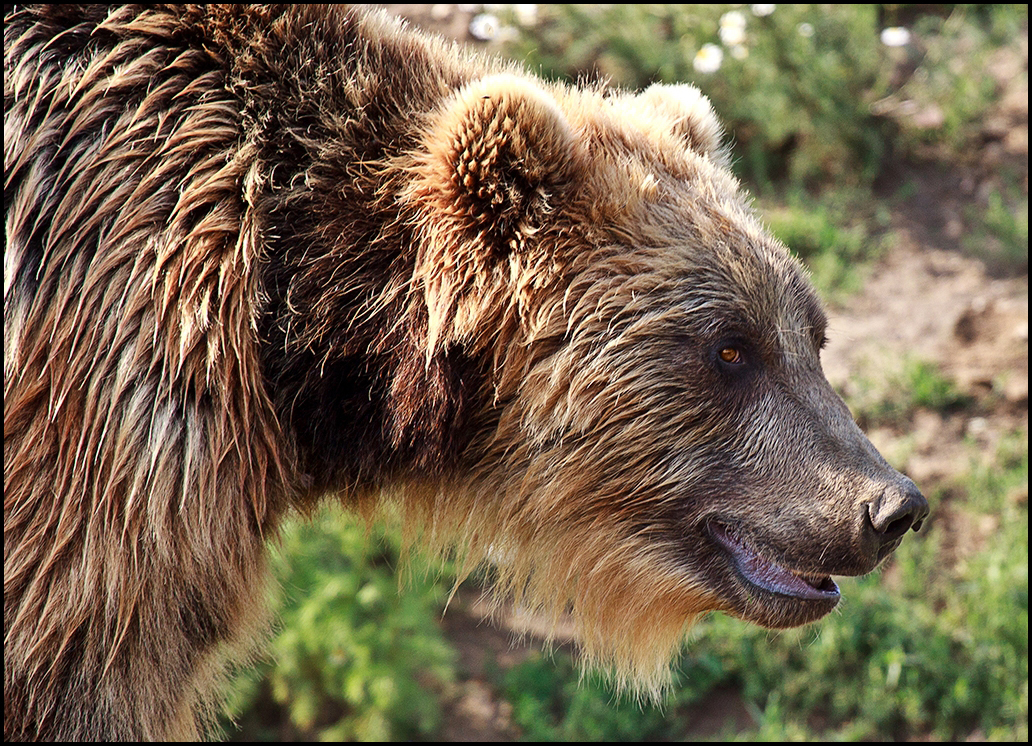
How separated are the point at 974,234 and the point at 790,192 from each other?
1.30m

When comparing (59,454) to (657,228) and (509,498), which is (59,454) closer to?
(509,498)

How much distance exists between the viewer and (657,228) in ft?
9.48

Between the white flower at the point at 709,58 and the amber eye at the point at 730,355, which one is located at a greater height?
the amber eye at the point at 730,355

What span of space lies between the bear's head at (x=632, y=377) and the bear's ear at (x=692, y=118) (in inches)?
8.2

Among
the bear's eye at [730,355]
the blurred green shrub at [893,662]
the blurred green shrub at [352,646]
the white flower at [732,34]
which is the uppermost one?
the white flower at [732,34]

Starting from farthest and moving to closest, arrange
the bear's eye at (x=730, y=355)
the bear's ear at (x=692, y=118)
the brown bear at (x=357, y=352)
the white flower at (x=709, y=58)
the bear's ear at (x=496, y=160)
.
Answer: the white flower at (x=709, y=58)
the bear's ear at (x=692, y=118)
the bear's eye at (x=730, y=355)
the bear's ear at (x=496, y=160)
the brown bear at (x=357, y=352)

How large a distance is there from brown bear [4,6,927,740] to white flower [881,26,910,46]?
16.2 feet

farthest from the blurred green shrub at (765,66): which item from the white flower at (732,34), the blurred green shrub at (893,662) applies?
the blurred green shrub at (893,662)

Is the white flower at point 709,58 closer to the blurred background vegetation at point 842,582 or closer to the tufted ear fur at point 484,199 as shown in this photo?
the blurred background vegetation at point 842,582

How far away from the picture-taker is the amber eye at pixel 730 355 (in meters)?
2.95

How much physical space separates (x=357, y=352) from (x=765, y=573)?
1.37 m

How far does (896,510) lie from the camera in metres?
2.78

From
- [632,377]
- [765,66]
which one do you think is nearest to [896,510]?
[632,377]

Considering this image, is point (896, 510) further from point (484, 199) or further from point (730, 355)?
point (484, 199)
